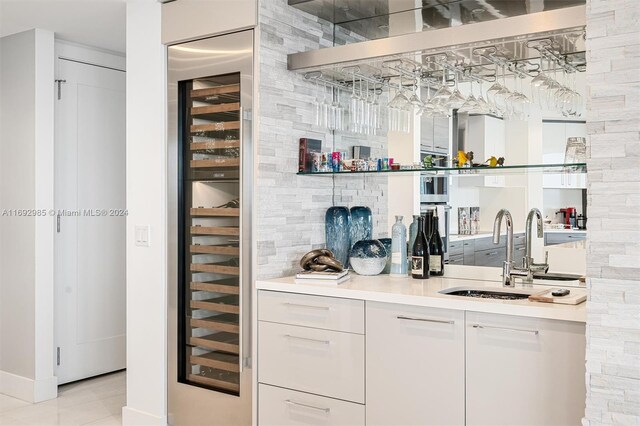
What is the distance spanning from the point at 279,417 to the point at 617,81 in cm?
197

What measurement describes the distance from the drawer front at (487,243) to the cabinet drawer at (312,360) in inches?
29.9

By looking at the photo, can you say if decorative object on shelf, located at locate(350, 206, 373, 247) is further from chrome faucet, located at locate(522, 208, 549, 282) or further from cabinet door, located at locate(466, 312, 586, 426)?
cabinet door, located at locate(466, 312, 586, 426)

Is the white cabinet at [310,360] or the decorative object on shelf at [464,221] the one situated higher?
the decorative object on shelf at [464,221]

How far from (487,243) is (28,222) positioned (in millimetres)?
2887

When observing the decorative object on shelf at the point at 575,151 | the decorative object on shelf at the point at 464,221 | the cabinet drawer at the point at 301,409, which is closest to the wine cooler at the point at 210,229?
the cabinet drawer at the point at 301,409

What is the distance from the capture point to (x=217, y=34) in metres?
3.11

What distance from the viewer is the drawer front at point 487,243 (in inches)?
114

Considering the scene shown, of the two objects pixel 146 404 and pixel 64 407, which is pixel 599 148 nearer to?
pixel 146 404

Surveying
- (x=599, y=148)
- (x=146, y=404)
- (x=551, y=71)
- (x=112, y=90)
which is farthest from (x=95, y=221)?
(x=599, y=148)

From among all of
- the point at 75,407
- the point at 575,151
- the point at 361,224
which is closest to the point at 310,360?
the point at 361,224

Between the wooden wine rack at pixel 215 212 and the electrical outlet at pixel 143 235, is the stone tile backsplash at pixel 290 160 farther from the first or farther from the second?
the electrical outlet at pixel 143 235

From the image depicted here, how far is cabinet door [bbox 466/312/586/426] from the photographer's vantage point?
6.91 ft

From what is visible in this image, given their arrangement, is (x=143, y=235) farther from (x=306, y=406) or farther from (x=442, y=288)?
(x=442, y=288)

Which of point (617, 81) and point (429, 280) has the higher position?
point (617, 81)
